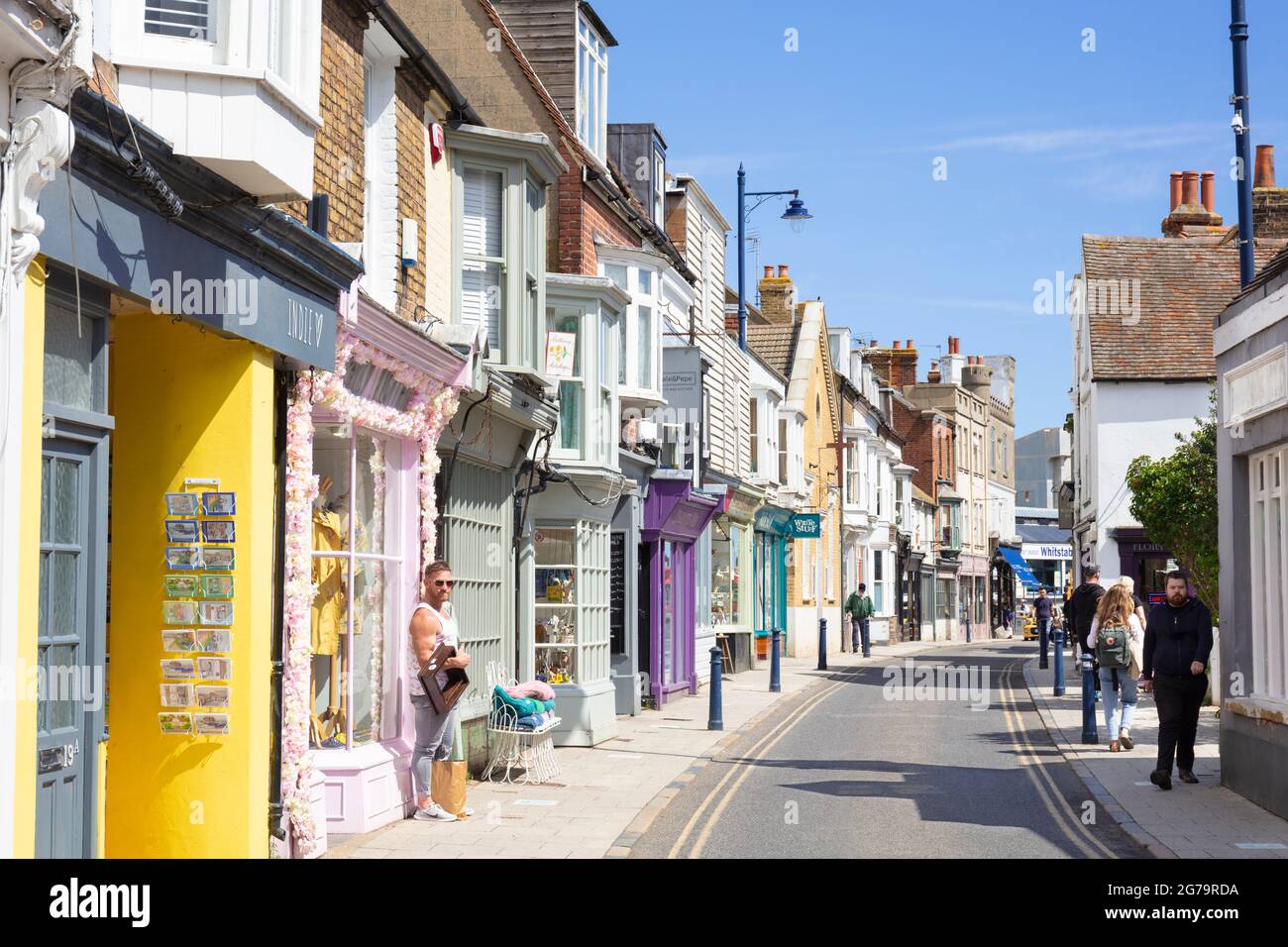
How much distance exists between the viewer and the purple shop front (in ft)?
75.4

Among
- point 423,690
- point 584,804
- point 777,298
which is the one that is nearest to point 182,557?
point 423,690

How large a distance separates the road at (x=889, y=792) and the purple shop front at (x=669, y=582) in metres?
1.91

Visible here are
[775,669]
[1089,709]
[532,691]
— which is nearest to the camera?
[532,691]

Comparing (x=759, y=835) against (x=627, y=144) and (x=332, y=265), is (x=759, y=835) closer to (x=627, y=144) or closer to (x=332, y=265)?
(x=332, y=265)

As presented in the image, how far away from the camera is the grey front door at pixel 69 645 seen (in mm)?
6875

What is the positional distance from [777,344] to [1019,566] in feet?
126

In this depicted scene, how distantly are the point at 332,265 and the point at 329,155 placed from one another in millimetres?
1698

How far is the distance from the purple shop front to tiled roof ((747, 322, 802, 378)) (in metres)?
16.8

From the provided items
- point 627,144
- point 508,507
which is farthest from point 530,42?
point 508,507

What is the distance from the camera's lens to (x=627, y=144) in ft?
86.0

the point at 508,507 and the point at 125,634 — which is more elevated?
the point at 508,507

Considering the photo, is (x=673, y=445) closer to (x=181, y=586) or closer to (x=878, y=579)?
(x=181, y=586)

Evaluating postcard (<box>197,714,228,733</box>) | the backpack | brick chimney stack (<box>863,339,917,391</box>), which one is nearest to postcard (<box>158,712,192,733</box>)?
postcard (<box>197,714,228,733</box>)

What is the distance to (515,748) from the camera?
14.0 meters
